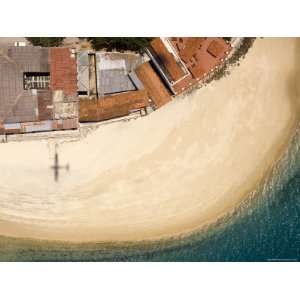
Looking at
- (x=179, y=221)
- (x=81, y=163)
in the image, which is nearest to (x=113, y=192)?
(x=81, y=163)

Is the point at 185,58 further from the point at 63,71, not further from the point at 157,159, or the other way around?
the point at 63,71

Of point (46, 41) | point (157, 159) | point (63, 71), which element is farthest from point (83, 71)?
point (157, 159)

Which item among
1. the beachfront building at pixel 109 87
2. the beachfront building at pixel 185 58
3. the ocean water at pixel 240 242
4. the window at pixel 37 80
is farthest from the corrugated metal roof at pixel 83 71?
the ocean water at pixel 240 242

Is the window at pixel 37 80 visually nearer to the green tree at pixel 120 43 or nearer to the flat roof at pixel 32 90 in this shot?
the flat roof at pixel 32 90

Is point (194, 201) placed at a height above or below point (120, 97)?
below

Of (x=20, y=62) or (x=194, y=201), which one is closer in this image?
(x=20, y=62)
